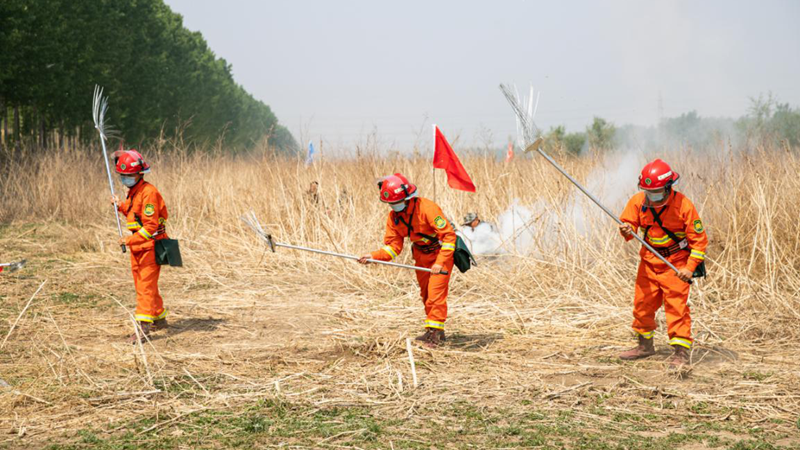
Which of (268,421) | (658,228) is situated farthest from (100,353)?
(658,228)

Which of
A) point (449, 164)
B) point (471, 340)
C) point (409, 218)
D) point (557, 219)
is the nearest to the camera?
point (409, 218)

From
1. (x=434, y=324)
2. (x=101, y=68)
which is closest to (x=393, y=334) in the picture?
(x=434, y=324)

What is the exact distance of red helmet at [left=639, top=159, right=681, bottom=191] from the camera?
5367 mm

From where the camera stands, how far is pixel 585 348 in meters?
6.20

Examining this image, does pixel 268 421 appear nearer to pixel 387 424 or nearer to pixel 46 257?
pixel 387 424

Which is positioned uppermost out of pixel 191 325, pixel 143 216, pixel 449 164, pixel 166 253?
pixel 449 164

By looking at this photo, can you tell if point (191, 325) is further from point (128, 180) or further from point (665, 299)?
point (665, 299)

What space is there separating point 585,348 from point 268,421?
9.67ft

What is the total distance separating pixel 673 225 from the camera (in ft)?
18.3

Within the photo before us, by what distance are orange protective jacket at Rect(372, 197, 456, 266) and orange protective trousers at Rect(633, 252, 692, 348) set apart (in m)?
1.50

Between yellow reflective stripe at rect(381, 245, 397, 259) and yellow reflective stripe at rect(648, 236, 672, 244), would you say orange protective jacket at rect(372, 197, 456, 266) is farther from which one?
yellow reflective stripe at rect(648, 236, 672, 244)

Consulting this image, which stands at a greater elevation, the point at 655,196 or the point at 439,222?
the point at 655,196

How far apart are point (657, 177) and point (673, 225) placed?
0.44m

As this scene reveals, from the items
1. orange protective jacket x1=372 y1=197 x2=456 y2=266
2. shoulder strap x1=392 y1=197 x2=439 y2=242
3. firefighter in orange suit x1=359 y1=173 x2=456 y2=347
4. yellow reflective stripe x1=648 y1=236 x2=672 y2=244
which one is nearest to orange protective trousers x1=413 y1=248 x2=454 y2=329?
firefighter in orange suit x1=359 y1=173 x2=456 y2=347
